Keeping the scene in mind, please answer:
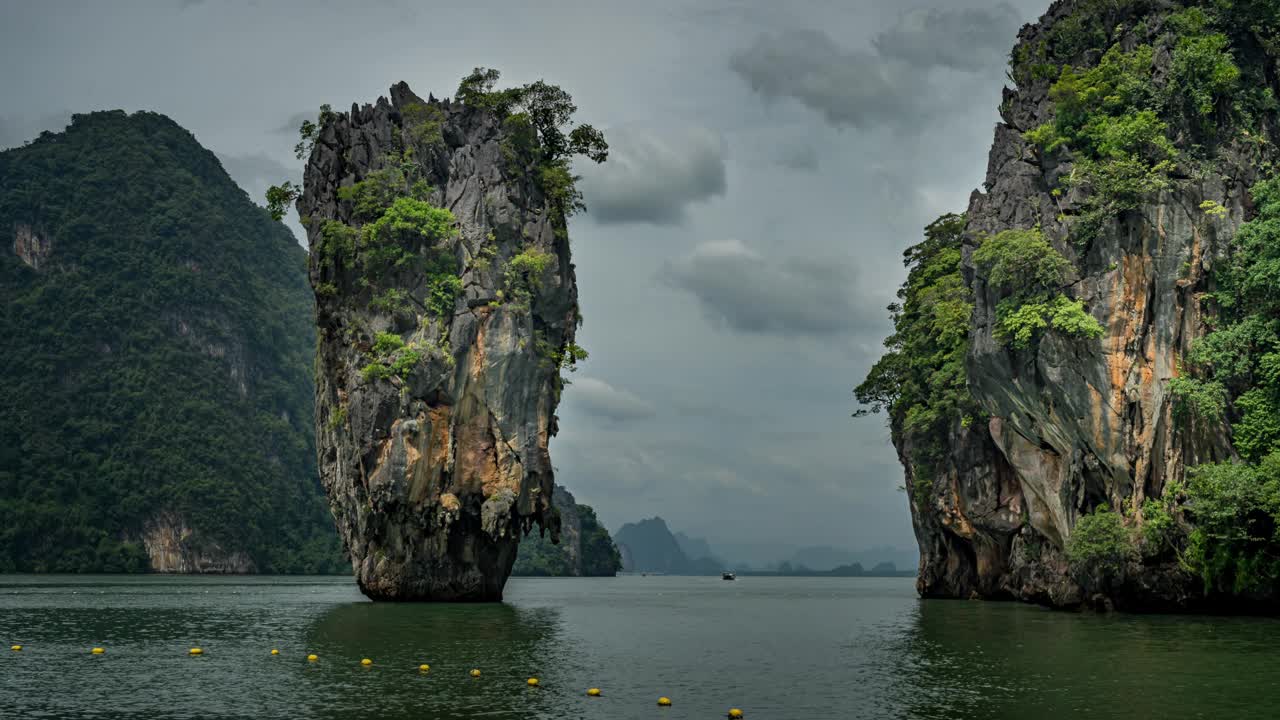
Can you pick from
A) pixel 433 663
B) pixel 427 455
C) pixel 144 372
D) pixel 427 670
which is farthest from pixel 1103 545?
pixel 144 372

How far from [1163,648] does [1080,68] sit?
25789mm

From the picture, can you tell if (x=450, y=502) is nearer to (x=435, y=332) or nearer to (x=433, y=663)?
(x=435, y=332)

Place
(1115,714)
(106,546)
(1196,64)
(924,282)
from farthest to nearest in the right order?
(106,546) → (924,282) → (1196,64) → (1115,714)

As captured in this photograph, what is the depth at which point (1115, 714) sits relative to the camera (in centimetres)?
1720

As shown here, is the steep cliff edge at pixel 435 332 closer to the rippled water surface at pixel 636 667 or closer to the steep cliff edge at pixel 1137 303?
the rippled water surface at pixel 636 667

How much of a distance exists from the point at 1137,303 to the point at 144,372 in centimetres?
14797

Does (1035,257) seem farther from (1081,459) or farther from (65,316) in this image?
(65,316)

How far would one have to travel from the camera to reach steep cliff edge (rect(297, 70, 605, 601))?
45.8 meters

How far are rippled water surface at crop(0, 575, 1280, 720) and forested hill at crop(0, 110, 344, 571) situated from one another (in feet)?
328

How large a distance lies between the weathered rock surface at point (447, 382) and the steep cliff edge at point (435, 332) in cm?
7

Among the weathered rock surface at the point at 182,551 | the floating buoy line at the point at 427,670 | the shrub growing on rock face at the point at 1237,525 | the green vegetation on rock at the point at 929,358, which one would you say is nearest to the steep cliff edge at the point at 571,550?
the weathered rock surface at the point at 182,551

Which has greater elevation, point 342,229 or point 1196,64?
point 1196,64

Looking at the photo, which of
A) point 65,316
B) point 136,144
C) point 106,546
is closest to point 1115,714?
point 106,546

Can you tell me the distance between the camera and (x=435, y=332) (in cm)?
4647
